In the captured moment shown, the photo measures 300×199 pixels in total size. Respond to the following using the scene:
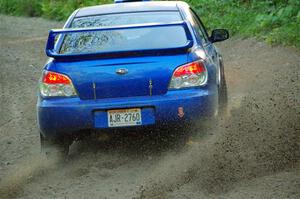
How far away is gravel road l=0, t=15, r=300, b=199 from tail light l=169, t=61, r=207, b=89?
47cm

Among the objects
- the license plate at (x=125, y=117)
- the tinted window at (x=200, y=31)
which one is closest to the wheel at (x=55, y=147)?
the license plate at (x=125, y=117)

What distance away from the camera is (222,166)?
18.1 feet

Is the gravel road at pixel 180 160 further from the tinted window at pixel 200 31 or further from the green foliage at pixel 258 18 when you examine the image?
the green foliage at pixel 258 18

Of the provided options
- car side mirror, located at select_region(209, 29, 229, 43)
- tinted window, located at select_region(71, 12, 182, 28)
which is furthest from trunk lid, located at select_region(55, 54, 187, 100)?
car side mirror, located at select_region(209, 29, 229, 43)

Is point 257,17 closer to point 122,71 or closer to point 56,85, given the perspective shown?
point 122,71

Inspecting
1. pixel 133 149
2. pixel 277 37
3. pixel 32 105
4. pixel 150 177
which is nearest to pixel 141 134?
pixel 133 149

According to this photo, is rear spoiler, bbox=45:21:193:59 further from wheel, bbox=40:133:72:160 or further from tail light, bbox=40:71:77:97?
wheel, bbox=40:133:72:160

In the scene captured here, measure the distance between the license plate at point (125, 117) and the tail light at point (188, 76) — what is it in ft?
1.45

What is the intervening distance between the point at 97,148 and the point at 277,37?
679 centimetres

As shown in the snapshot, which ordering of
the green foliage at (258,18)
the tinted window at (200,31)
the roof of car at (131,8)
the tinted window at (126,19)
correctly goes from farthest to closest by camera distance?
the green foliage at (258,18) → the roof of car at (131,8) → the tinted window at (200,31) → the tinted window at (126,19)

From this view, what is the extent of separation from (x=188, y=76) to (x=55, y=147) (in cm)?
161

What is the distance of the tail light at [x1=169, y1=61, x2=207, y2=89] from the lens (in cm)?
579

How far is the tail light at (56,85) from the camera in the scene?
5859mm

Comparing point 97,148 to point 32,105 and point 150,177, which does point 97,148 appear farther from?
point 32,105
